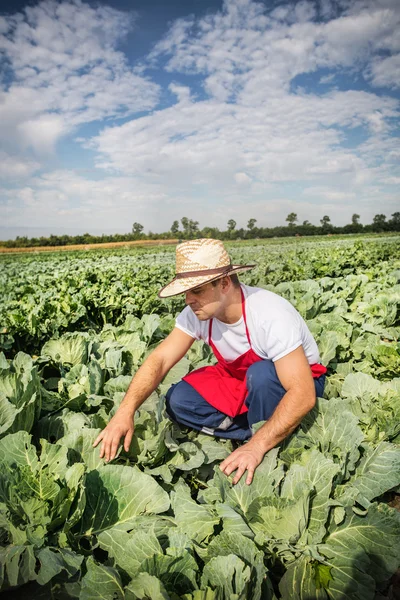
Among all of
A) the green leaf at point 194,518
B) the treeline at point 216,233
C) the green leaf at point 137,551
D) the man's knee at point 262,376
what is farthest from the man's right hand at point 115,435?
the treeline at point 216,233

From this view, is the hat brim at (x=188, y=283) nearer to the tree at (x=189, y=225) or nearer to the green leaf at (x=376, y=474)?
the green leaf at (x=376, y=474)

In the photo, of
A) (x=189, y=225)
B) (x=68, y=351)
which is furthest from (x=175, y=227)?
(x=68, y=351)

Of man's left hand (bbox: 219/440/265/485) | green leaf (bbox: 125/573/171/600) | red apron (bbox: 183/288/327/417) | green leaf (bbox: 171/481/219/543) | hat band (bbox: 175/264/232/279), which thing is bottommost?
green leaf (bbox: 171/481/219/543)

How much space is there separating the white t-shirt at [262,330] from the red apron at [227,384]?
54 millimetres

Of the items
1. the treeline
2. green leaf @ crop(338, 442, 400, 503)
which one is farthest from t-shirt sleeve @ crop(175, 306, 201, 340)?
the treeline

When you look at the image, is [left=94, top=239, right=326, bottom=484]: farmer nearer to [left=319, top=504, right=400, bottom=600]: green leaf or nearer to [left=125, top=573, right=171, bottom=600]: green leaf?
[left=319, top=504, right=400, bottom=600]: green leaf

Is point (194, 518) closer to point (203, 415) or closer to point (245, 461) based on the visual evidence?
point (245, 461)

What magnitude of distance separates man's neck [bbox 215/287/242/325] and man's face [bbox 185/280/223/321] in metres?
0.09

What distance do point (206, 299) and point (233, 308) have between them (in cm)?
22

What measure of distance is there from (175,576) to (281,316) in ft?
4.31

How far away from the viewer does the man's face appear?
7.21 ft

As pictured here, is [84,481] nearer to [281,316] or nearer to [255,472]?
[255,472]

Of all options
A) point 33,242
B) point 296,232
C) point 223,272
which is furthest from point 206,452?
point 296,232

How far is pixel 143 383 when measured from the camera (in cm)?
237
